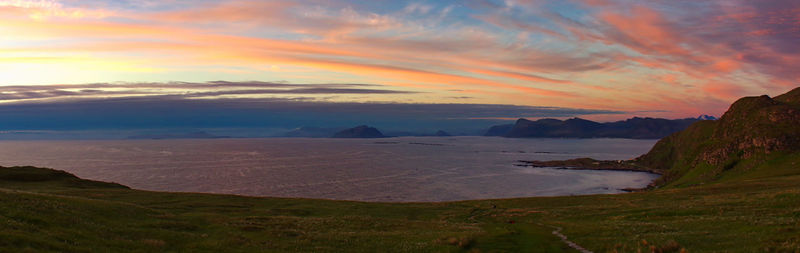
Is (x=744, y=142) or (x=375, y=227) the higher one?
(x=744, y=142)

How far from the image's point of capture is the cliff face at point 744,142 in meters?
120

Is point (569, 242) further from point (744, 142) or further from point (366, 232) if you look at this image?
point (744, 142)

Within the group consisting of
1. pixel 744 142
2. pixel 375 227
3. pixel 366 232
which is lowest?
pixel 375 227

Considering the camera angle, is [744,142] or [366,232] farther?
[744,142]

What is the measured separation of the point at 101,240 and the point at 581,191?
13679cm

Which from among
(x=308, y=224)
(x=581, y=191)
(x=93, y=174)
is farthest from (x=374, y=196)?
(x=93, y=174)

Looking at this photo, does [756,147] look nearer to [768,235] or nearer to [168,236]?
[768,235]

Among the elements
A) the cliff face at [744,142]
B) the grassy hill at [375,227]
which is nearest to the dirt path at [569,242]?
the grassy hill at [375,227]

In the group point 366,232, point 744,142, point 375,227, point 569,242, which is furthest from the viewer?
point 744,142

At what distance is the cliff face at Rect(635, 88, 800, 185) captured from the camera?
120 metres

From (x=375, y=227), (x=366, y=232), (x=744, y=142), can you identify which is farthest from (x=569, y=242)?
(x=744, y=142)

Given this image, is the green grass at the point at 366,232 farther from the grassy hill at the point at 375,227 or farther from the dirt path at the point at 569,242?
the dirt path at the point at 569,242

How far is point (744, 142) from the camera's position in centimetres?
13100

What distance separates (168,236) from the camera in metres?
29.5
